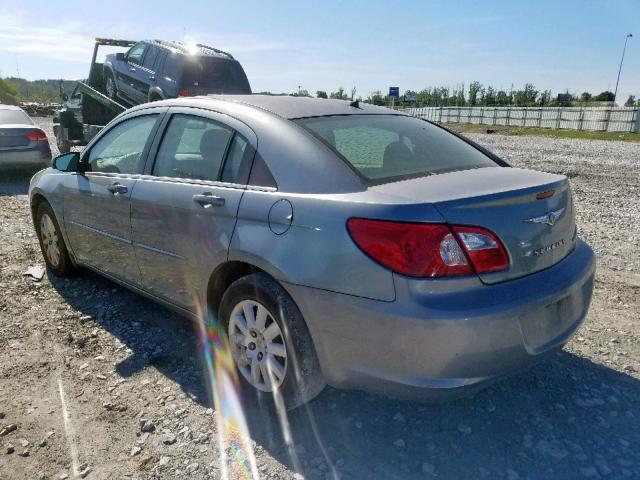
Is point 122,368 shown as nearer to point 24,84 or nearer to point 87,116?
point 87,116

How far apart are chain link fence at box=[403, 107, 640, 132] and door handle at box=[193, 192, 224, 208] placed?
104 ft

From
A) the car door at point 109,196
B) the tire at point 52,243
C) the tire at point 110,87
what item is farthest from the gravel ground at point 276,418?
the tire at point 110,87

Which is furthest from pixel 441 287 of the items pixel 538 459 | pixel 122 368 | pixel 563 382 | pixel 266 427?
pixel 122 368

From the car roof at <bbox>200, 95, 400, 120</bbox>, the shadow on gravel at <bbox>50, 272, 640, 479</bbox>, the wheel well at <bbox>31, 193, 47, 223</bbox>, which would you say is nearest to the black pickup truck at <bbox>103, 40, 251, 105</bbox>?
the wheel well at <bbox>31, 193, 47, 223</bbox>

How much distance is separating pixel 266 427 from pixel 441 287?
1248 millimetres

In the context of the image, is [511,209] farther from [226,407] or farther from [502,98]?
[502,98]

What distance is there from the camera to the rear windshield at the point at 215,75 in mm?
10180

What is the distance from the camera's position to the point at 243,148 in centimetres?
283

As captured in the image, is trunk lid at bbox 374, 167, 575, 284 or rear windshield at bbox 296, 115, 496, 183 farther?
rear windshield at bbox 296, 115, 496, 183

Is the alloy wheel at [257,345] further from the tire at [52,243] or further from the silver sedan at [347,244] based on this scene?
the tire at [52,243]

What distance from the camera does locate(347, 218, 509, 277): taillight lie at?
2.11 m

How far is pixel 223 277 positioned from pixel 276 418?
82cm

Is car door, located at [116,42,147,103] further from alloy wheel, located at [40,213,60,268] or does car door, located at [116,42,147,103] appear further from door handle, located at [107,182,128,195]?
door handle, located at [107,182,128,195]

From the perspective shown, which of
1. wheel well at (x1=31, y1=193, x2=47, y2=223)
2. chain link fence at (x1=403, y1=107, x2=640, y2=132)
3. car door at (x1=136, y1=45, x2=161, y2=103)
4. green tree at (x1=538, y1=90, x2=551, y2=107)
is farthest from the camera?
green tree at (x1=538, y1=90, x2=551, y2=107)
